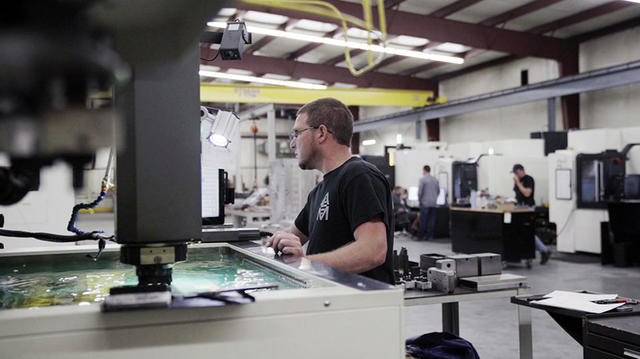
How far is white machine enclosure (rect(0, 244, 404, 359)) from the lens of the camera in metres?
0.80

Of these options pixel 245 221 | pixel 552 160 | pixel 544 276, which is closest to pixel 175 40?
pixel 544 276

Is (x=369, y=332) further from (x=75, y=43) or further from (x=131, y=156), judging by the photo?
(x=75, y=43)

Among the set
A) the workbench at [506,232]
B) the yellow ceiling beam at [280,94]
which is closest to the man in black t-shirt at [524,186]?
the workbench at [506,232]

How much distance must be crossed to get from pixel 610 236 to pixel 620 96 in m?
3.41

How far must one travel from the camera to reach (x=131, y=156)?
33.4 inches

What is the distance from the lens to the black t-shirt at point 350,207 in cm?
180

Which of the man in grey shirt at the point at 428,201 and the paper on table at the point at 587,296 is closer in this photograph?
the paper on table at the point at 587,296

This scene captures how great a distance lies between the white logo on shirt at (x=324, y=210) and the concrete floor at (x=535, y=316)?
1.41 metres

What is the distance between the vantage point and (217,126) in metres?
2.30

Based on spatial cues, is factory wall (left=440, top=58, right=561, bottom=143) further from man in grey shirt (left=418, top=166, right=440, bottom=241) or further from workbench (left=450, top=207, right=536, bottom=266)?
workbench (left=450, top=207, right=536, bottom=266)

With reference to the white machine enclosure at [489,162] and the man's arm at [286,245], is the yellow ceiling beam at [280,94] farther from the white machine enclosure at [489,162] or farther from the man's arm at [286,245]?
the man's arm at [286,245]

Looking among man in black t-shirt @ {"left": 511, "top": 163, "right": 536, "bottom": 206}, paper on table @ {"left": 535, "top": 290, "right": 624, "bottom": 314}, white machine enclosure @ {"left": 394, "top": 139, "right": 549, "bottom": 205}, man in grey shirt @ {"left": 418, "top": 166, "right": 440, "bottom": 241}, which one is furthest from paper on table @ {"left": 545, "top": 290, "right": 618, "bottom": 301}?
white machine enclosure @ {"left": 394, "top": 139, "right": 549, "bottom": 205}

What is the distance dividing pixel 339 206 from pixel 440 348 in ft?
2.25

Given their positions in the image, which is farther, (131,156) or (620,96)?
(620,96)
